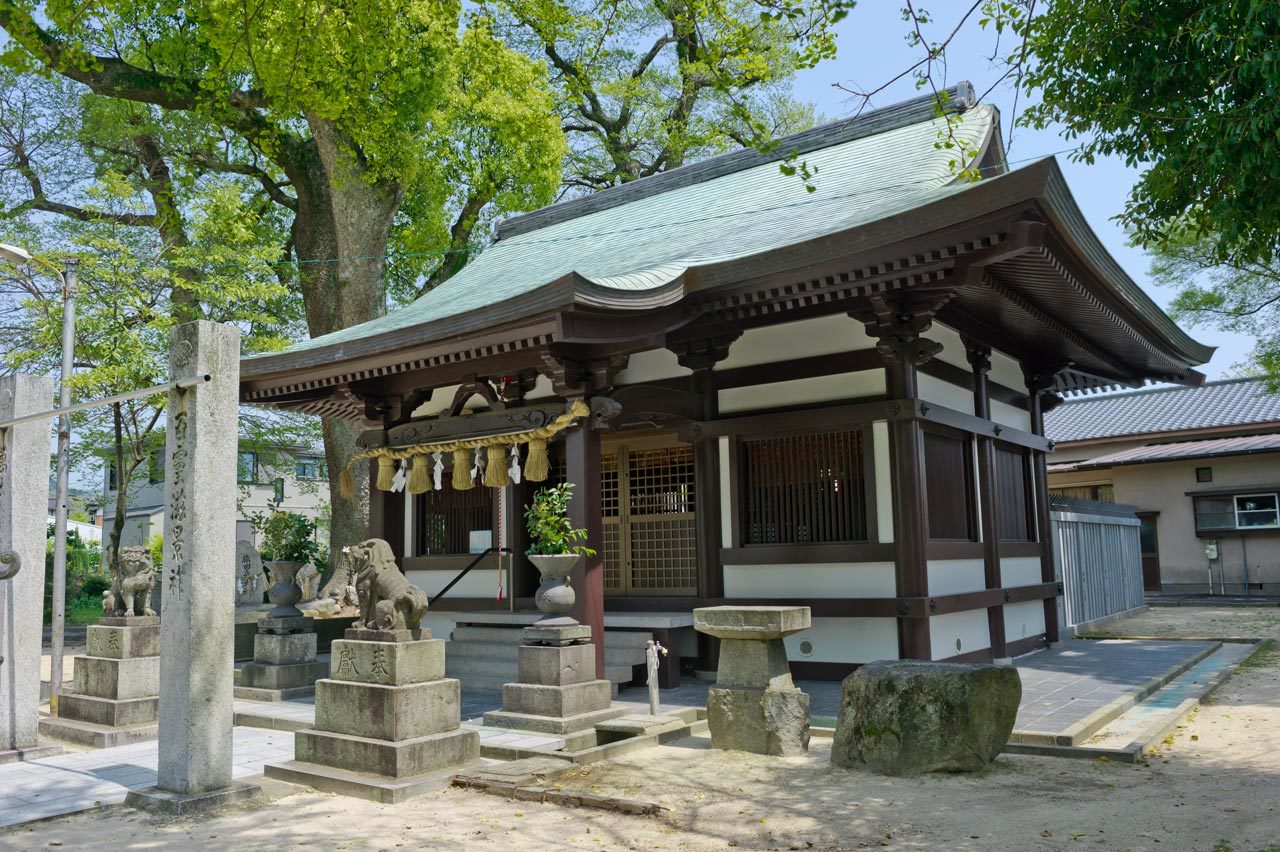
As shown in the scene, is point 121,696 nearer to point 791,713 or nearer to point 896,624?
point 791,713

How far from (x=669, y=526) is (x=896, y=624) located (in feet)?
10.1

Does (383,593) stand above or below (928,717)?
above

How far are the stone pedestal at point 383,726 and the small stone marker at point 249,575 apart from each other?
851cm

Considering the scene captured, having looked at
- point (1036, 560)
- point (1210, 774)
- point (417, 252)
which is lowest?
point (1210, 774)

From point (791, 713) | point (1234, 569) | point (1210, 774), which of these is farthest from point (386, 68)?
point (1234, 569)

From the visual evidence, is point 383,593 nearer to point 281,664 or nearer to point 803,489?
point 281,664

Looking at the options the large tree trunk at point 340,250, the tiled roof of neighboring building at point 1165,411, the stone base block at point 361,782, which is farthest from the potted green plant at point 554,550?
the tiled roof of neighboring building at point 1165,411

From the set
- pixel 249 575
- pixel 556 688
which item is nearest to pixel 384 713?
pixel 556 688

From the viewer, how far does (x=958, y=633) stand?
32.9 ft

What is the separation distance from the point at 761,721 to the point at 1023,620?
6.29 metres

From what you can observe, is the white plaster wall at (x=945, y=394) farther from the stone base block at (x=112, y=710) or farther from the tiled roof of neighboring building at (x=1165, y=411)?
the tiled roof of neighboring building at (x=1165, y=411)

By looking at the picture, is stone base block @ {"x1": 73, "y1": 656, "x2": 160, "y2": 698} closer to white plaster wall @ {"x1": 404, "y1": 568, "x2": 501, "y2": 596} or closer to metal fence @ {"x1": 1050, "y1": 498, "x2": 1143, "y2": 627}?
white plaster wall @ {"x1": 404, "y1": 568, "x2": 501, "y2": 596}

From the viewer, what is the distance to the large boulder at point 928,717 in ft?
20.3

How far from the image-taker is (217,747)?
603 centimetres
